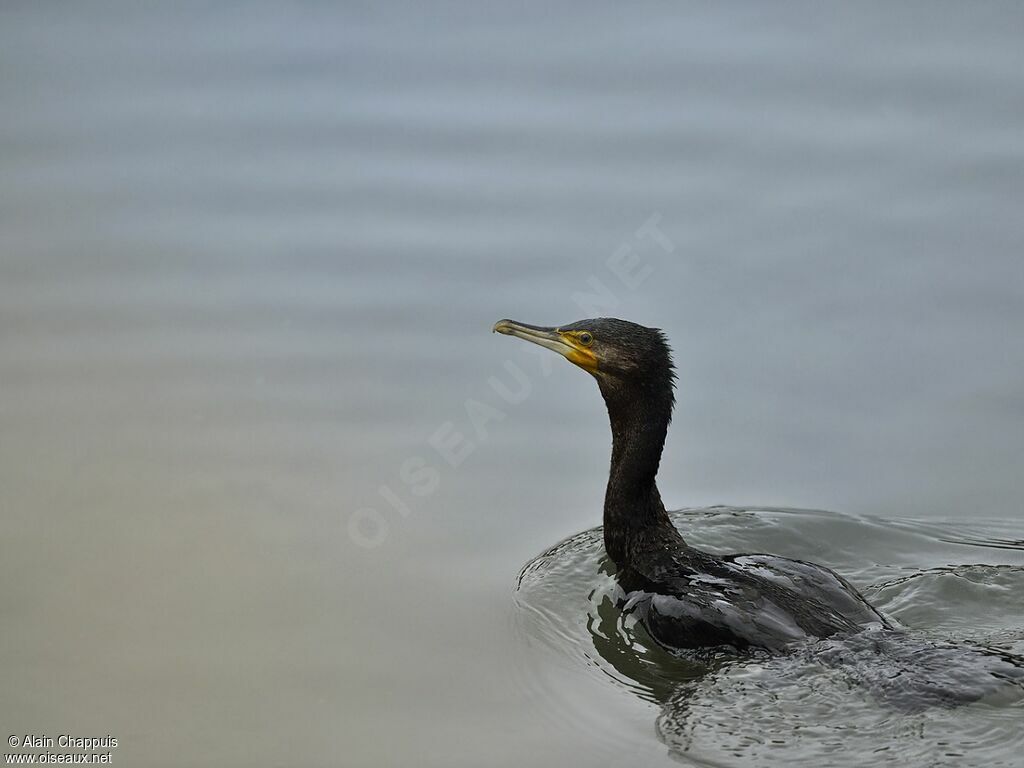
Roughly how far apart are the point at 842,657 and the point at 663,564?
116 centimetres

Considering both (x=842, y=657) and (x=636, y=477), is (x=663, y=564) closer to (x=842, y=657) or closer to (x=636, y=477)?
(x=636, y=477)

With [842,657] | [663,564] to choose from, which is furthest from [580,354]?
[842,657]

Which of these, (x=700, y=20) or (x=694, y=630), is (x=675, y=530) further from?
(x=700, y=20)

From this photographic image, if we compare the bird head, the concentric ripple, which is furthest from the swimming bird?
the concentric ripple

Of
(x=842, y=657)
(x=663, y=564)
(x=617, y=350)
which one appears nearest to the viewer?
(x=842, y=657)

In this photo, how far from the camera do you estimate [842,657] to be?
18.9 feet

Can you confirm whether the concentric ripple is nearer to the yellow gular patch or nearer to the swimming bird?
the swimming bird

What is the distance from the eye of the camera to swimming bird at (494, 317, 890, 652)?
237 inches

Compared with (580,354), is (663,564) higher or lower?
lower

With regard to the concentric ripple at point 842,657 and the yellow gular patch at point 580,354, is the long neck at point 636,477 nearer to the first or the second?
the yellow gular patch at point 580,354

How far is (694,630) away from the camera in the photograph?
611 cm

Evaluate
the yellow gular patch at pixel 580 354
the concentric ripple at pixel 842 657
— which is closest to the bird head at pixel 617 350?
the yellow gular patch at pixel 580 354

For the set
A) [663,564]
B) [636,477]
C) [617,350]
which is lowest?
[663,564]

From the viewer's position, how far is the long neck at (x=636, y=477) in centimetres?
687
